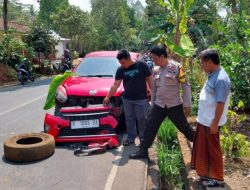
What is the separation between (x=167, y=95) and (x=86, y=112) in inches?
71.5

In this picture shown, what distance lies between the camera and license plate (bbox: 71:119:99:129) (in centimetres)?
659

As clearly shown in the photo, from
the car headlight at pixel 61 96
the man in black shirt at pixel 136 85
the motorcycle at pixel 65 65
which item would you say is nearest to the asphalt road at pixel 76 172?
the man in black shirt at pixel 136 85

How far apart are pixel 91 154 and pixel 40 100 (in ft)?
23.6

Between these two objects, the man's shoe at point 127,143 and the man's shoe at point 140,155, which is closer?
the man's shoe at point 140,155

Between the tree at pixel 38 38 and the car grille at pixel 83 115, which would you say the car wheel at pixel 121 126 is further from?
the tree at pixel 38 38

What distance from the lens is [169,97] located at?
17.8ft

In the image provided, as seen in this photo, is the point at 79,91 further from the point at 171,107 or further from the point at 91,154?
the point at 171,107

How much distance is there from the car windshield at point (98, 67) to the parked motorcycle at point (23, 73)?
11905 millimetres

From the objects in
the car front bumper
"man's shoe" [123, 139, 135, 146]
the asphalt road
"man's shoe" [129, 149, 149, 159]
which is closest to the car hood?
the car front bumper

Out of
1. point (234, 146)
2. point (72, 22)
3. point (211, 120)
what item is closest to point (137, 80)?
point (234, 146)

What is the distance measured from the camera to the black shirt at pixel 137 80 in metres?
6.44

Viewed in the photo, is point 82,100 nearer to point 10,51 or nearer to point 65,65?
point 65,65

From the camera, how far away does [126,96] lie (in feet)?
21.5

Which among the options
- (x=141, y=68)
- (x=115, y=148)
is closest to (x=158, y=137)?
(x=115, y=148)
